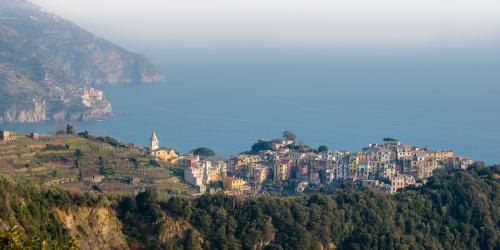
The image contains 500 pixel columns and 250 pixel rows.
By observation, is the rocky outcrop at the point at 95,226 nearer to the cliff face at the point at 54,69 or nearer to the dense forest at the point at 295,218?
the dense forest at the point at 295,218

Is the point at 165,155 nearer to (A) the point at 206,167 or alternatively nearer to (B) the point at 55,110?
(A) the point at 206,167

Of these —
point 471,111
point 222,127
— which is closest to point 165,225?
point 222,127

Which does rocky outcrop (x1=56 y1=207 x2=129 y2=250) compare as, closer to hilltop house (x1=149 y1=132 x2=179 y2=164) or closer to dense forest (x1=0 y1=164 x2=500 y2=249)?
dense forest (x1=0 y1=164 x2=500 y2=249)

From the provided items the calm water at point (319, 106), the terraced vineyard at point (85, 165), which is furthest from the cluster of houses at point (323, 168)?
the calm water at point (319, 106)

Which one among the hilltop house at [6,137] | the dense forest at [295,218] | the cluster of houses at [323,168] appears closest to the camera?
the dense forest at [295,218]

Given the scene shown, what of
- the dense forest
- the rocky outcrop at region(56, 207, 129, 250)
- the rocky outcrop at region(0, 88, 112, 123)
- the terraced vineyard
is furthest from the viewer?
the rocky outcrop at region(0, 88, 112, 123)

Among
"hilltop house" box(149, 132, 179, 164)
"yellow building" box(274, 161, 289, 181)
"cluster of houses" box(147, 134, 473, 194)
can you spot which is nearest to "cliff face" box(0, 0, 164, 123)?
"hilltop house" box(149, 132, 179, 164)
